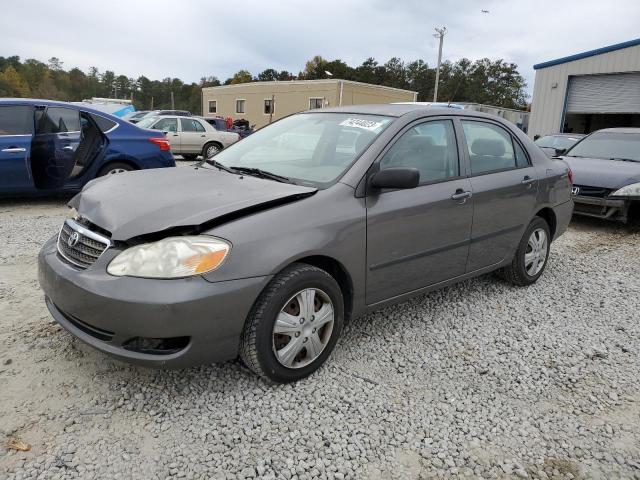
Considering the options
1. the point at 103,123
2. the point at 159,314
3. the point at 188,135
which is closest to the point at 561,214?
the point at 159,314

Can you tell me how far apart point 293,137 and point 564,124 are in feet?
67.5

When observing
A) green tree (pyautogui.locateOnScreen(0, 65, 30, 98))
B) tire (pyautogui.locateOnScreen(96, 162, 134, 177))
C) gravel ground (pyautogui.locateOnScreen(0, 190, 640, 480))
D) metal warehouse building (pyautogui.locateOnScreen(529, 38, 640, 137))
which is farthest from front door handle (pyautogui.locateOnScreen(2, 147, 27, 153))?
green tree (pyautogui.locateOnScreen(0, 65, 30, 98))

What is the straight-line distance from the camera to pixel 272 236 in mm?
2574

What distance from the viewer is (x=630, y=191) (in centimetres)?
673

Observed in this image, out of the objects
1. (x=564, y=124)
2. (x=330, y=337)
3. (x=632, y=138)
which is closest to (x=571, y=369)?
(x=330, y=337)

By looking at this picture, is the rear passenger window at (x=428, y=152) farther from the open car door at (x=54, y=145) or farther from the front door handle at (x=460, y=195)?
the open car door at (x=54, y=145)

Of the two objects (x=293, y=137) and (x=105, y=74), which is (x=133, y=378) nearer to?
(x=293, y=137)

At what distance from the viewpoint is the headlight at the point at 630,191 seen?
265 inches

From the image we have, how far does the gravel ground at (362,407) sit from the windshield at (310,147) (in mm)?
1180

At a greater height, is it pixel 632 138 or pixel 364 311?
pixel 632 138

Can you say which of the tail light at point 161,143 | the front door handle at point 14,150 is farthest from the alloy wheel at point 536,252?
the front door handle at point 14,150

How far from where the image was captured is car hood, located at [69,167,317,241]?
2.53m

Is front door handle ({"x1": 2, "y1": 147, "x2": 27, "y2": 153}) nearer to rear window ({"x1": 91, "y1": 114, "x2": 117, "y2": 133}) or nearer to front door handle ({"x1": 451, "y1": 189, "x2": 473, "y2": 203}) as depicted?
rear window ({"x1": 91, "y1": 114, "x2": 117, "y2": 133})

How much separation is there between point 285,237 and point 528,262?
2862mm
